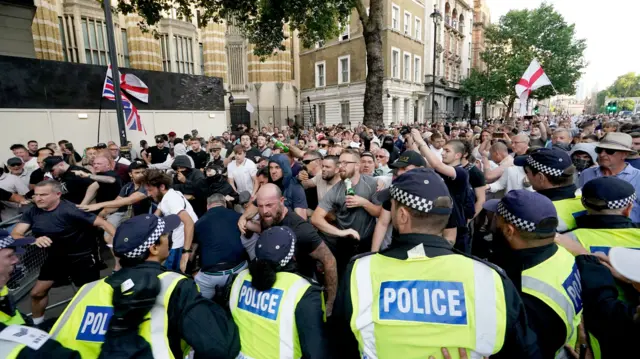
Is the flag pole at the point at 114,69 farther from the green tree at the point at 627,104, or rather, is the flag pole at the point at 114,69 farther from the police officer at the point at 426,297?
the green tree at the point at 627,104

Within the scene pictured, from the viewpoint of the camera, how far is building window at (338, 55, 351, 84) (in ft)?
102

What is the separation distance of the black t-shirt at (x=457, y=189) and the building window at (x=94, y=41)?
21938 mm

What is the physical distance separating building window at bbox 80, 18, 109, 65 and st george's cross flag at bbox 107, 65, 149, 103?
9261 millimetres

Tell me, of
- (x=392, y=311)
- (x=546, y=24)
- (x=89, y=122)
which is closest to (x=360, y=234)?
(x=392, y=311)

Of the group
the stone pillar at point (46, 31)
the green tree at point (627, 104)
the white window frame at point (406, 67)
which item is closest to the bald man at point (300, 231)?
the stone pillar at point (46, 31)

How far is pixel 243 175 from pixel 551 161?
4.75 metres

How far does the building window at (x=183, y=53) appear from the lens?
2207 cm

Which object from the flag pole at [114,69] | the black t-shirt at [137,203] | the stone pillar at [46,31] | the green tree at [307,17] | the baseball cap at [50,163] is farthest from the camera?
the stone pillar at [46,31]

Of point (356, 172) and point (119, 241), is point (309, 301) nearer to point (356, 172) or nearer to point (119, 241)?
point (119, 241)

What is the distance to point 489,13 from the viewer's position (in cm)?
5300

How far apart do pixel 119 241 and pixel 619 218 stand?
10.4 ft

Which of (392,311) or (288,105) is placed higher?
(288,105)

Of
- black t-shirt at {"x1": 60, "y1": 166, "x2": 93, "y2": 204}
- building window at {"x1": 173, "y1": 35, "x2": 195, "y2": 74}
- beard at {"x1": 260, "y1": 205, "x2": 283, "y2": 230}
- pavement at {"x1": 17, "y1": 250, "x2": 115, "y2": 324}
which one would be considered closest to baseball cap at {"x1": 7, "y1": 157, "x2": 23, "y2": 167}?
black t-shirt at {"x1": 60, "y1": 166, "x2": 93, "y2": 204}

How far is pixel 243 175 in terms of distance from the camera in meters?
5.98
